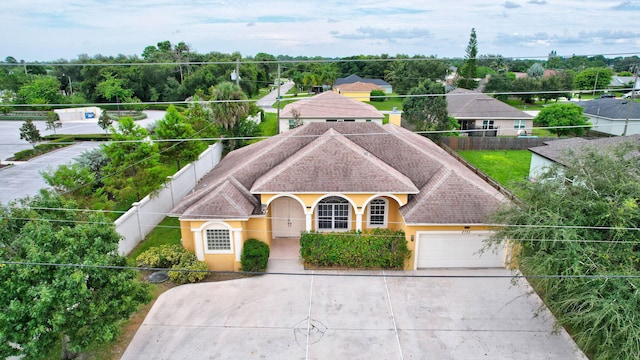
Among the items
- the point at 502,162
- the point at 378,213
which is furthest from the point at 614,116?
the point at 378,213

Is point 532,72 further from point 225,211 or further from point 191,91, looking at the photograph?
point 225,211

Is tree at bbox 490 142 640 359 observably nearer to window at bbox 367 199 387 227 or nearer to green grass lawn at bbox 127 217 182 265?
window at bbox 367 199 387 227

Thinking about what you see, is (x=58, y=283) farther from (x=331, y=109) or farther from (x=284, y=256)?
(x=331, y=109)

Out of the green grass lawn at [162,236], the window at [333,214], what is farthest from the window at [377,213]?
the green grass lawn at [162,236]

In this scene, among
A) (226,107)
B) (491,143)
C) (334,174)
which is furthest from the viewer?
(491,143)

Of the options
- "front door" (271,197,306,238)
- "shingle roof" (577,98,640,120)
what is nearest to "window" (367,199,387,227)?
"front door" (271,197,306,238)

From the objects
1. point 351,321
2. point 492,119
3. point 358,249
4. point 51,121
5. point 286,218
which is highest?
point 492,119
